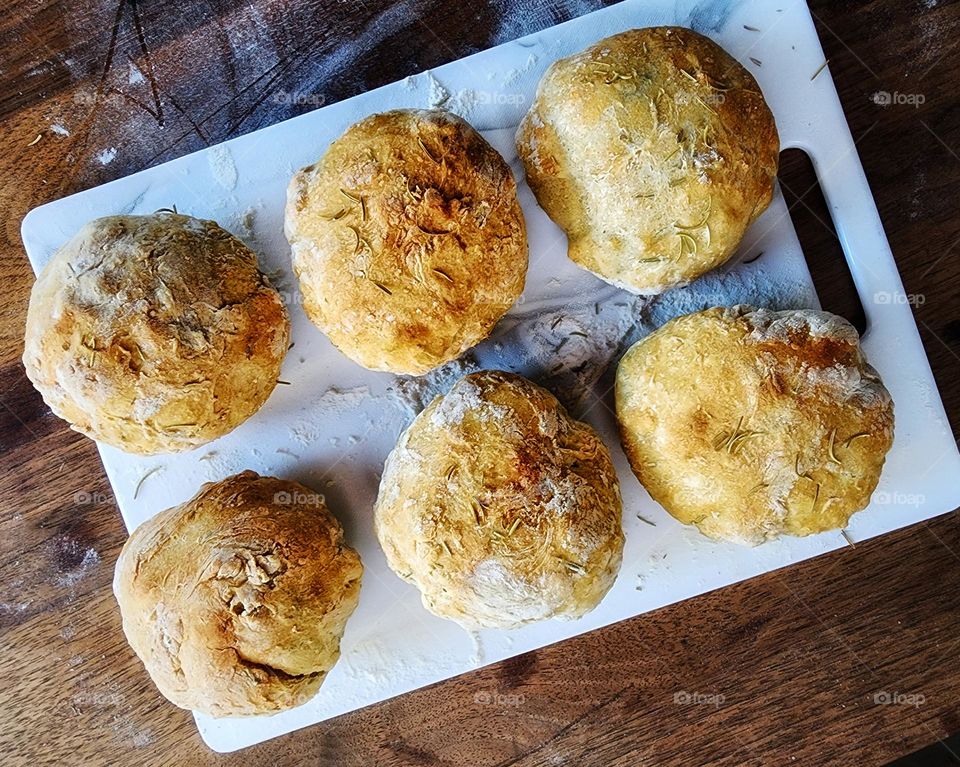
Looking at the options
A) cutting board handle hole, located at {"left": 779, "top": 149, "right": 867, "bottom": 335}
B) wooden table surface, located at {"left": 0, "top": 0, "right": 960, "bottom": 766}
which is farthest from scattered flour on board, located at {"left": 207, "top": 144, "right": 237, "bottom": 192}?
cutting board handle hole, located at {"left": 779, "top": 149, "right": 867, "bottom": 335}

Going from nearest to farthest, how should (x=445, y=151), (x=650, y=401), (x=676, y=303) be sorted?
(x=445, y=151) → (x=650, y=401) → (x=676, y=303)

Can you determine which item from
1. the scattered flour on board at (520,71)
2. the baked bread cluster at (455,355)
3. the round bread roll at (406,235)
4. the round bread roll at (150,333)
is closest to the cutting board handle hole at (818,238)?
the baked bread cluster at (455,355)

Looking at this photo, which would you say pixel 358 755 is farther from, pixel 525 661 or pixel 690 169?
pixel 690 169

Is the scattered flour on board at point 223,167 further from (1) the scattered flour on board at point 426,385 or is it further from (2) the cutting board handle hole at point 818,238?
(2) the cutting board handle hole at point 818,238

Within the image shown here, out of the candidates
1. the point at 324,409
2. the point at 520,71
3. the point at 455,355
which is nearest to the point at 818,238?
the point at 520,71

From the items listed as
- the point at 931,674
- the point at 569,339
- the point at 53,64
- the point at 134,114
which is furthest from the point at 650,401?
the point at 53,64

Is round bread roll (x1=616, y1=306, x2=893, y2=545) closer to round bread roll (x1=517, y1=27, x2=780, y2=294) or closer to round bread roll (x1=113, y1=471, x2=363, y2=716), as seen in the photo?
round bread roll (x1=517, y1=27, x2=780, y2=294)

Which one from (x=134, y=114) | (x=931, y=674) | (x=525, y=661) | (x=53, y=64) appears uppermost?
(x=53, y=64)
